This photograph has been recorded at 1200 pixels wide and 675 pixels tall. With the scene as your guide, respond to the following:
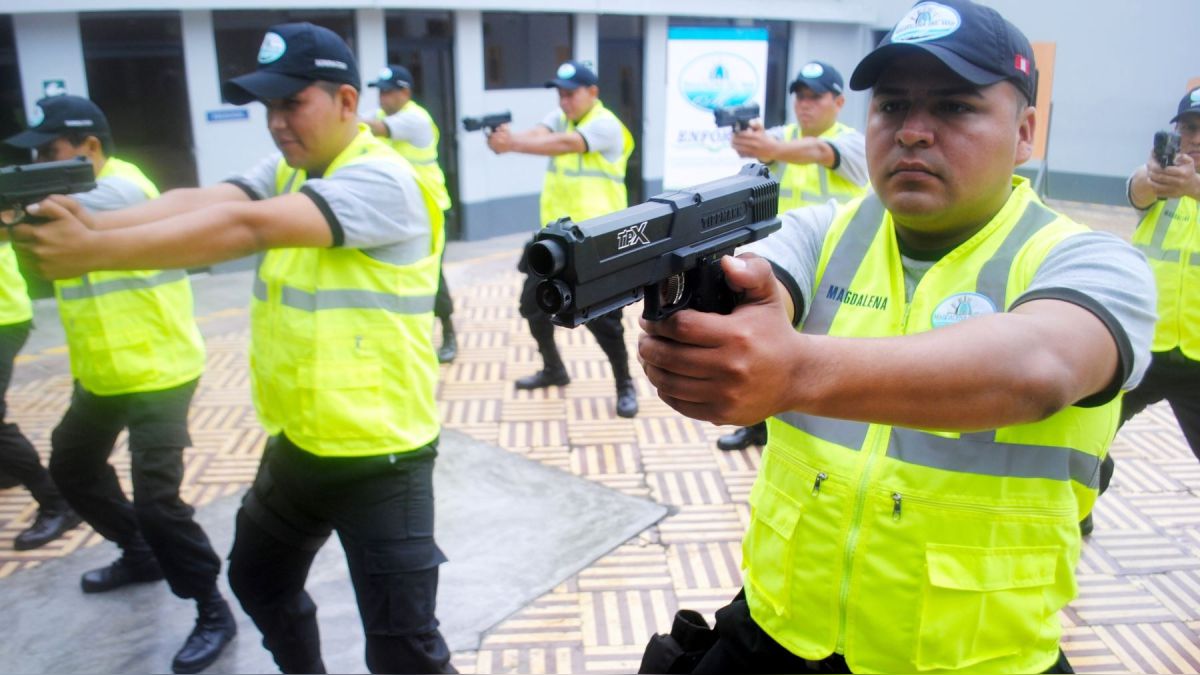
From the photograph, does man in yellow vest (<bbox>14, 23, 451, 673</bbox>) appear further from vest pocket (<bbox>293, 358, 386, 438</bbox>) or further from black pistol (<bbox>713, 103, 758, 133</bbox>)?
black pistol (<bbox>713, 103, 758, 133</bbox>)

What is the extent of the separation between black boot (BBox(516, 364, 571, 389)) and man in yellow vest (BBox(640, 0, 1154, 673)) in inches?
173

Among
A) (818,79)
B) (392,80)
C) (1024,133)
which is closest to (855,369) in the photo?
(1024,133)

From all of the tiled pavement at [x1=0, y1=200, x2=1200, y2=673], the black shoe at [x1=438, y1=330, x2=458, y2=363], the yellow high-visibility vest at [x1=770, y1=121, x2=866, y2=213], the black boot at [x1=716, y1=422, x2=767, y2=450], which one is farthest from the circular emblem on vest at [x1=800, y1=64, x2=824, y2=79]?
the black shoe at [x1=438, y1=330, x2=458, y2=363]

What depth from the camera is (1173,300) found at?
12.9 feet

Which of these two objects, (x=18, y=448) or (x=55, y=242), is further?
(x=18, y=448)

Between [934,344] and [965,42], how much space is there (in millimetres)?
621

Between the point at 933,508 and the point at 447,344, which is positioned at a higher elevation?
the point at 933,508

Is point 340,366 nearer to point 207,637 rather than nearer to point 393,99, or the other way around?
point 207,637

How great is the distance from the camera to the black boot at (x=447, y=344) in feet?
22.2

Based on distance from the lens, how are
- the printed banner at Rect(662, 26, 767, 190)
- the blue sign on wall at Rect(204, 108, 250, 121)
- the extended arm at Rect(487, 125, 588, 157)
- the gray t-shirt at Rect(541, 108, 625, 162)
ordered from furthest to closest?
1. the printed banner at Rect(662, 26, 767, 190)
2. the blue sign on wall at Rect(204, 108, 250, 121)
3. the gray t-shirt at Rect(541, 108, 625, 162)
4. the extended arm at Rect(487, 125, 588, 157)

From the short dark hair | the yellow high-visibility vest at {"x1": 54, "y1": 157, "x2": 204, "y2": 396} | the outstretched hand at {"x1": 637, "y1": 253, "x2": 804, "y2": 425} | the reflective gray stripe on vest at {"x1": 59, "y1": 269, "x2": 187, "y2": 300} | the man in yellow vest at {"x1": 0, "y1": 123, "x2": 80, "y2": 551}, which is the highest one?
the short dark hair

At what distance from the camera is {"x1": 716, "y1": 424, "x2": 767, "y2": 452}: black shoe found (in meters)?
5.15

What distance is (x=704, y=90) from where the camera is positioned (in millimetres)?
11211

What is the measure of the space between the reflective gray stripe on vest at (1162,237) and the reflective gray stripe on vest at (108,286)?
424 centimetres
